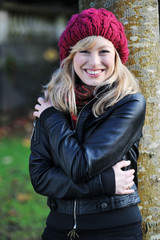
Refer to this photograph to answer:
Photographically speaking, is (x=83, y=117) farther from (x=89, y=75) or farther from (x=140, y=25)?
(x=140, y=25)

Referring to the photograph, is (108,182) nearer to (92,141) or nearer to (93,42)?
(92,141)

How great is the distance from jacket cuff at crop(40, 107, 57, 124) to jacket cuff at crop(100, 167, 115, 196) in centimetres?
57

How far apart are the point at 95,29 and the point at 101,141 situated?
29.1 inches

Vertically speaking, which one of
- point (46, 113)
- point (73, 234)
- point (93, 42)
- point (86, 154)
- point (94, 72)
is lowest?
point (73, 234)

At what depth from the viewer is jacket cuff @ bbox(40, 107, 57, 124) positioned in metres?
2.29

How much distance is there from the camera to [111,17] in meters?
2.26

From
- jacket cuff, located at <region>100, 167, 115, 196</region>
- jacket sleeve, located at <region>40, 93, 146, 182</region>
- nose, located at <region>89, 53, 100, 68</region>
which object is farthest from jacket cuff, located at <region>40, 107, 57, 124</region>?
jacket cuff, located at <region>100, 167, 115, 196</region>

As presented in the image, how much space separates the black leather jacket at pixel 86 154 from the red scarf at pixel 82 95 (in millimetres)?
54

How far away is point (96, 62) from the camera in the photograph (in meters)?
2.21

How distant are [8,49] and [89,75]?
7838 mm

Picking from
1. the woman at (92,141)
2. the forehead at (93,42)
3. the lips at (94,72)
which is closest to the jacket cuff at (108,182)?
the woman at (92,141)

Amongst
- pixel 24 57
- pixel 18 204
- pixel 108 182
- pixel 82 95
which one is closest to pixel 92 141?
pixel 108 182

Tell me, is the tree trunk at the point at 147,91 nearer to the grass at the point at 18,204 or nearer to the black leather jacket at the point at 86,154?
the black leather jacket at the point at 86,154

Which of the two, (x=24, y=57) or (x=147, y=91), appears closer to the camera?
(x=147, y=91)
